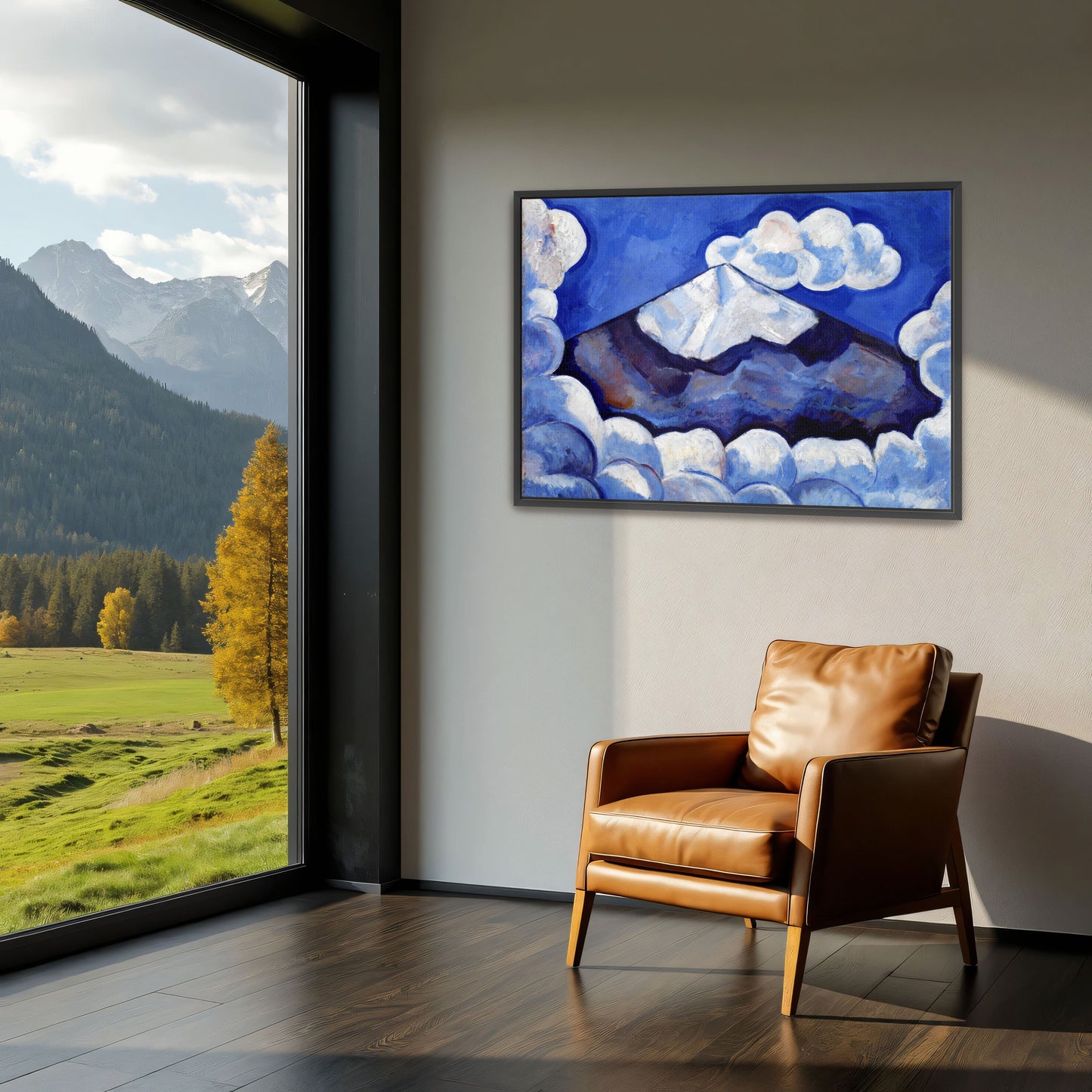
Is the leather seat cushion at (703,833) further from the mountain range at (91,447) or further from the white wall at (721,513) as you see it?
the mountain range at (91,447)

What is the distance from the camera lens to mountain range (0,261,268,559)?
10.3 feet

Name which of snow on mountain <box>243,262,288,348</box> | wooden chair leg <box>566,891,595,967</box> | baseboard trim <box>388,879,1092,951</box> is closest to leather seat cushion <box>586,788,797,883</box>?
wooden chair leg <box>566,891,595,967</box>

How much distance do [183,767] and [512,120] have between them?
2.24 meters

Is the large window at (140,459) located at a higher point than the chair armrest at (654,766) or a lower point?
higher

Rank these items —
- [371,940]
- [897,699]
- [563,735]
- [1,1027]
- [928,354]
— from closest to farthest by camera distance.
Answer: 1. [1,1027]
2. [897,699]
3. [371,940]
4. [928,354]
5. [563,735]

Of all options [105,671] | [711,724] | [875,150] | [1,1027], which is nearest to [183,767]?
[105,671]

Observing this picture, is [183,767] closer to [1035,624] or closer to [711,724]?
[711,724]

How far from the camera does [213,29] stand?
3.62m

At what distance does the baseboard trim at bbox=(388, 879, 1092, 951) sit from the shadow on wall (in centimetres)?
2

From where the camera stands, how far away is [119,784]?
10.9 feet

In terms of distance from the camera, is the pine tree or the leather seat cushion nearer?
the leather seat cushion

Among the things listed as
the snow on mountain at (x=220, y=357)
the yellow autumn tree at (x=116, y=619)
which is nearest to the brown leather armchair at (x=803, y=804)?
the yellow autumn tree at (x=116, y=619)

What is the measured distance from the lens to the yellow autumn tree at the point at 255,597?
3.72m

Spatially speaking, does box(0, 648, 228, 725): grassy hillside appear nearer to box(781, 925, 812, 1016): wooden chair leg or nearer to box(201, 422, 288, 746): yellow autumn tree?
box(201, 422, 288, 746): yellow autumn tree
